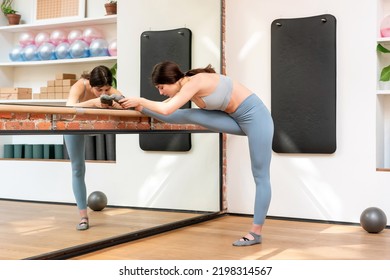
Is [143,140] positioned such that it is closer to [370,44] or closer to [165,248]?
[165,248]

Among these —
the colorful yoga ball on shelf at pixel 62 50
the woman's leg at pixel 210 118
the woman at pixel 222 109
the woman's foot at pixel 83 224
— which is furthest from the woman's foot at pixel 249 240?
the colorful yoga ball on shelf at pixel 62 50

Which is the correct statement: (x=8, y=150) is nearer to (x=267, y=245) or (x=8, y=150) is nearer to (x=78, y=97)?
(x=78, y=97)

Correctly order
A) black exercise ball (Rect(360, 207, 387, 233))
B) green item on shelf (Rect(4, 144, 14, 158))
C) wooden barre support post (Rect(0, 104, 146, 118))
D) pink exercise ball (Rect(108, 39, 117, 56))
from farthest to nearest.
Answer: black exercise ball (Rect(360, 207, 387, 233))
pink exercise ball (Rect(108, 39, 117, 56))
green item on shelf (Rect(4, 144, 14, 158))
wooden barre support post (Rect(0, 104, 146, 118))

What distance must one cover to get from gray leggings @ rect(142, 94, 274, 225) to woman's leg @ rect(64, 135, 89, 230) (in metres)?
0.54

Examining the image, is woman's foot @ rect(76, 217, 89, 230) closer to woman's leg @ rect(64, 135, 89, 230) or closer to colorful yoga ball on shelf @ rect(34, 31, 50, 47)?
woman's leg @ rect(64, 135, 89, 230)

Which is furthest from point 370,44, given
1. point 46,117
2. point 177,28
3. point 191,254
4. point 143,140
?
point 46,117

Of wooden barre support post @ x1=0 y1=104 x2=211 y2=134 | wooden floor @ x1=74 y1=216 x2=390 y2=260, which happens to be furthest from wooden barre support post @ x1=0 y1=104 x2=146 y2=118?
wooden floor @ x1=74 y1=216 x2=390 y2=260

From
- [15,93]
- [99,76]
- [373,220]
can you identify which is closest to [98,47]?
[99,76]

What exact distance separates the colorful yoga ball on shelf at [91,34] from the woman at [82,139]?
0.79 feet

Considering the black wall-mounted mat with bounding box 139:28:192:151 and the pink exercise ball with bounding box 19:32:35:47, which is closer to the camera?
the pink exercise ball with bounding box 19:32:35:47

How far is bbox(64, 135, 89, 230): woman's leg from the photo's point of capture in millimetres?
4195

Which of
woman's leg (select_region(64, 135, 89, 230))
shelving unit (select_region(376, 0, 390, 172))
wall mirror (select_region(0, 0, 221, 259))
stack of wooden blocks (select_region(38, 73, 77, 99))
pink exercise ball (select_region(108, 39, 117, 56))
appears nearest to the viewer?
wall mirror (select_region(0, 0, 221, 259))

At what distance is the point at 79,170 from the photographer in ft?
13.9

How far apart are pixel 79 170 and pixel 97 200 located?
0.30 meters
